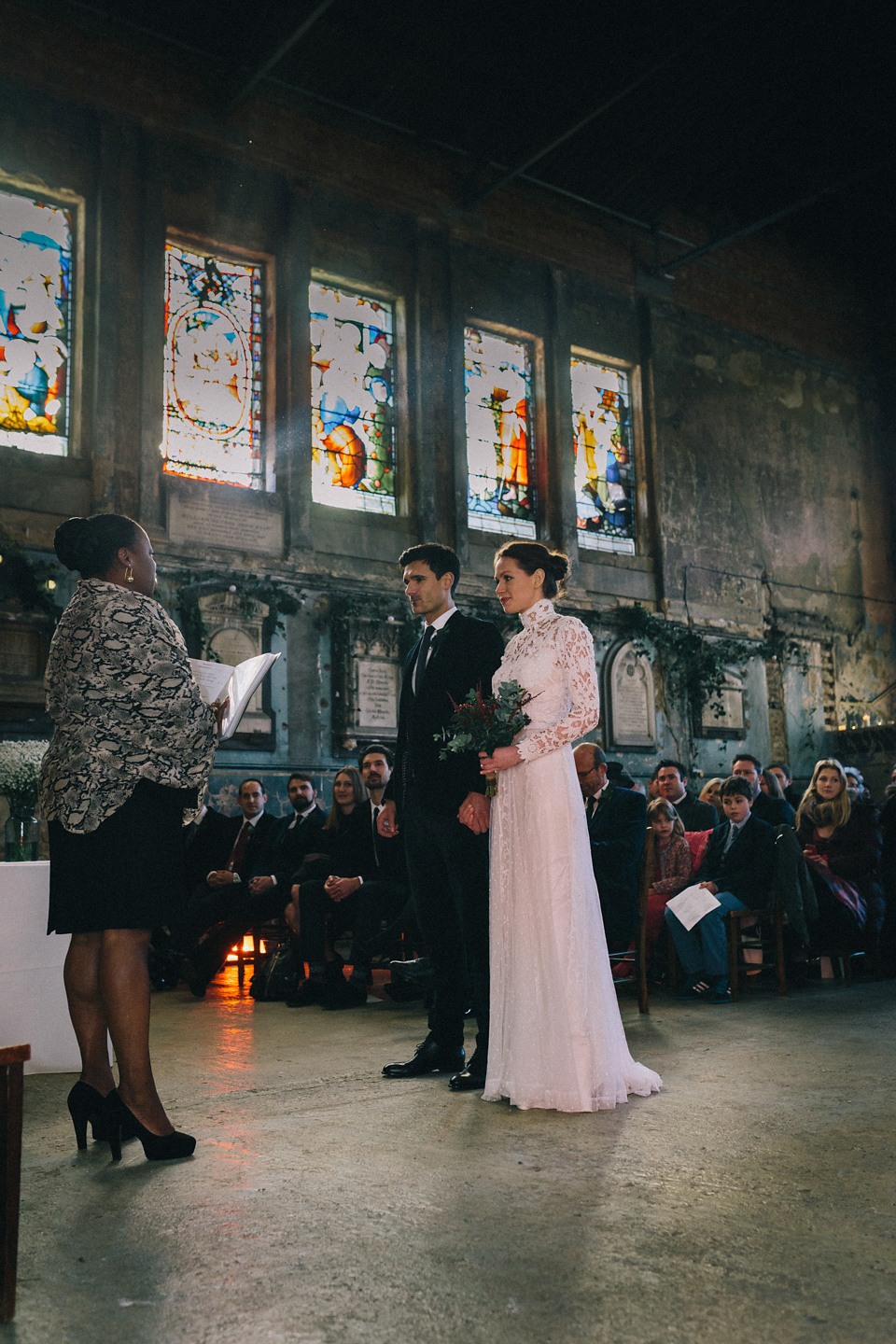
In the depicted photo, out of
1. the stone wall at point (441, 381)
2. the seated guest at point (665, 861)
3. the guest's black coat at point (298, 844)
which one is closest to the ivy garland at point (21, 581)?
the stone wall at point (441, 381)

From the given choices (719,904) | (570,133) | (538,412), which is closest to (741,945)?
(719,904)

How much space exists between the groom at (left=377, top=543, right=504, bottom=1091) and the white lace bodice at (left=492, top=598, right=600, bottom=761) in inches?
9.4

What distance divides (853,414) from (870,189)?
3.12m

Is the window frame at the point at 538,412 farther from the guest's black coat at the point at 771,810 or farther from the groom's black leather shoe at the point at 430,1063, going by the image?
the groom's black leather shoe at the point at 430,1063

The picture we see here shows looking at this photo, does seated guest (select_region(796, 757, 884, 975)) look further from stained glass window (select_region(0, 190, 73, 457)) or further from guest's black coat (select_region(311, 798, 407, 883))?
stained glass window (select_region(0, 190, 73, 457))

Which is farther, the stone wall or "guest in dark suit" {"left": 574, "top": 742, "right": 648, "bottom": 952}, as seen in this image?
the stone wall

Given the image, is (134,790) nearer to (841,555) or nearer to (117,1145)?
(117,1145)

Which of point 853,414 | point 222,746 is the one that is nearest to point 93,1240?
point 222,746

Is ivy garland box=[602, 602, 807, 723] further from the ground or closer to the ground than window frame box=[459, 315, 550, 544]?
closer to the ground

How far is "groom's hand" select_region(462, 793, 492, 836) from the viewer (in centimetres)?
355

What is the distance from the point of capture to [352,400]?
458 inches

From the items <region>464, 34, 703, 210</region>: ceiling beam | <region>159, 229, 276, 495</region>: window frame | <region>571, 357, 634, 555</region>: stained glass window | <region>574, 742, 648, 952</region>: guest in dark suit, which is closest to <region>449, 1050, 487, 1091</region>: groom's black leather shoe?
<region>574, 742, 648, 952</region>: guest in dark suit

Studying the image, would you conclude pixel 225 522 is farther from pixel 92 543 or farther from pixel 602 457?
pixel 92 543

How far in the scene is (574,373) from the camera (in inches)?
531
